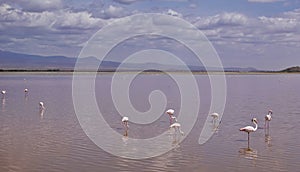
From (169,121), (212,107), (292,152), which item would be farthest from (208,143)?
(212,107)

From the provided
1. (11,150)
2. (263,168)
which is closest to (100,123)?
(11,150)

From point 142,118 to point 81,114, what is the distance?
313cm

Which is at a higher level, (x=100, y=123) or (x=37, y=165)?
(x=100, y=123)

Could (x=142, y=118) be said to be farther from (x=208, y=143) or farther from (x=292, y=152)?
(x=292, y=152)

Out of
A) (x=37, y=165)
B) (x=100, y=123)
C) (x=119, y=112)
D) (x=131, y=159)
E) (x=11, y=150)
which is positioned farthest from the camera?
(x=119, y=112)

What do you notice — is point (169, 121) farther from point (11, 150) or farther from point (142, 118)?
point (11, 150)

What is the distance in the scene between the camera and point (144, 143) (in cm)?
A: 1577

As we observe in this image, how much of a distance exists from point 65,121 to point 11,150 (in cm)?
660

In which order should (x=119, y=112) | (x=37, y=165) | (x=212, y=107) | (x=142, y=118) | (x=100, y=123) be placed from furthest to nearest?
(x=212, y=107), (x=119, y=112), (x=142, y=118), (x=100, y=123), (x=37, y=165)

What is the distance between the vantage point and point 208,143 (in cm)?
1584

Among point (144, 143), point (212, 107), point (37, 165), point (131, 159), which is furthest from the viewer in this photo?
point (212, 107)

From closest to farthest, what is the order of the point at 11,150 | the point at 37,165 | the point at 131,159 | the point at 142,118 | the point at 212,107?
the point at 37,165, the point at 131,159, the point at 11,150, the point at 142,118, the point at 212,107

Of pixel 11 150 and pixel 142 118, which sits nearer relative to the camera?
pixel 11 150

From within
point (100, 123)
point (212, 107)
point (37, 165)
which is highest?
point (212, 107)
